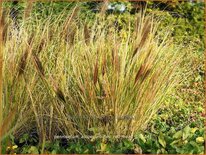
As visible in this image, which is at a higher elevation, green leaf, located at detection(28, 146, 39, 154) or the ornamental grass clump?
the ornamental grass clump

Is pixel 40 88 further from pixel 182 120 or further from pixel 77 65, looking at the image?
pixel 182 120

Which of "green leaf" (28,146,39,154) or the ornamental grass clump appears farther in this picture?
the ornamental grass clump

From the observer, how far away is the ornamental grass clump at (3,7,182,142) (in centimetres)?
374

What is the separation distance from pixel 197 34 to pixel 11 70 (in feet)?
14.2

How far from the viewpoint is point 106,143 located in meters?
3.77

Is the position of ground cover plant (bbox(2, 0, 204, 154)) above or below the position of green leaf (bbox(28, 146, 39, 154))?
above

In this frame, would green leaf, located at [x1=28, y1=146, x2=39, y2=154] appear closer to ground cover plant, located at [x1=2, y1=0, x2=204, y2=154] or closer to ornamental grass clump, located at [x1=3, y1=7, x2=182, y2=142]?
ground cover plant, located at [x1=2, y1=0, x2=204, y2=154]

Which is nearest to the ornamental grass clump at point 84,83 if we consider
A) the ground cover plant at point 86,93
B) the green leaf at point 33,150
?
the ground cover plant at point 86,93

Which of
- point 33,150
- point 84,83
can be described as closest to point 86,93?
point 84,83

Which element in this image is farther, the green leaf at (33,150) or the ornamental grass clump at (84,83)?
the ornamental grass clump at (84,83)

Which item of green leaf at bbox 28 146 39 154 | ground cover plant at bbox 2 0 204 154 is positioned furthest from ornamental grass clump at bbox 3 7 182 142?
green leaf at bbox 28 146 39 154

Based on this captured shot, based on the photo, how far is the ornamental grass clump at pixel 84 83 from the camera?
3.74 meters

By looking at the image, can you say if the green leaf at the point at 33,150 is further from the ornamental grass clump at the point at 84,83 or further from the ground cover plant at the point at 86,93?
the ornamental grass clump at the point at 84,83

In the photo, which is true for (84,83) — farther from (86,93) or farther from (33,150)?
(33,150)
